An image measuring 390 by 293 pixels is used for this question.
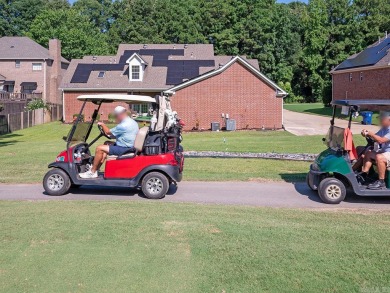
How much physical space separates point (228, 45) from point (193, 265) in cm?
6240

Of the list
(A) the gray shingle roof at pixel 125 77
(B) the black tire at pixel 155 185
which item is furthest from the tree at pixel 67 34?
(B) the black tire at pixel 155 185

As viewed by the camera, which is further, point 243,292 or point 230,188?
point 230,188

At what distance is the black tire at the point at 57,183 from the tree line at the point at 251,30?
169ft

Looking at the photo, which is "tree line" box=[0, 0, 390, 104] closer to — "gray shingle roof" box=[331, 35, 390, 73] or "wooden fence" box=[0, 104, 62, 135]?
"gray shingle roof" box=[331, 35, 390, 73]

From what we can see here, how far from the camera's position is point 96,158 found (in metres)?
9.98

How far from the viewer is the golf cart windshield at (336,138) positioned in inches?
382

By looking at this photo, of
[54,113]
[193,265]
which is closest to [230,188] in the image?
[193,265]

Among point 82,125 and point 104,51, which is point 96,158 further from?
point 104,51

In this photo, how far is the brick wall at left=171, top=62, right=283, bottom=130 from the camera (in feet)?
111

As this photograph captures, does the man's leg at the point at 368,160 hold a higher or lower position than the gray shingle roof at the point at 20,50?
lower

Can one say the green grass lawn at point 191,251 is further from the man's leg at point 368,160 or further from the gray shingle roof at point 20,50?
the gray shingle roof at point 20,50

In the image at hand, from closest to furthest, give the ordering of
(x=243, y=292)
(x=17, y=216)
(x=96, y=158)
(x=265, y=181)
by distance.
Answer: (x=243, y=292) → (x=17, y=216) → (x=96, y=158) → (x=265, y=181)

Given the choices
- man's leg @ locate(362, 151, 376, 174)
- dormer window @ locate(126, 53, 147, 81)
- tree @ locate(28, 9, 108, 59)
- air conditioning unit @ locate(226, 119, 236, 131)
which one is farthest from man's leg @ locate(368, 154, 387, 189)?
tree @ locate(28, 9, 108, 59)

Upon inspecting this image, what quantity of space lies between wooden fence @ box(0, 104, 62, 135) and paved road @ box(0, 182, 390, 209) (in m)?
23.4
